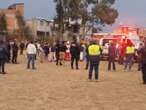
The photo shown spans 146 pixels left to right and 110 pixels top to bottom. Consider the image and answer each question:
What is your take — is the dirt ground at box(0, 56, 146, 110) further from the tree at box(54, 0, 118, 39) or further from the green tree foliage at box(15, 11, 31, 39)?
the green tree foliage at box(15, 11, 31, 39)

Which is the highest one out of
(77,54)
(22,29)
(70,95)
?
(22,29)

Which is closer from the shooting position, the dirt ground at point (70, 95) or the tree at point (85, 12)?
the dirt ground at point (70, 95)

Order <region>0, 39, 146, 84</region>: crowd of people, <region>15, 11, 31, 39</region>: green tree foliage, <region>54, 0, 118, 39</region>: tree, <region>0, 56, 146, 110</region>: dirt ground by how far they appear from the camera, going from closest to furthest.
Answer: <region>0, 56, 146, 110</region>: dirt ground
<region>0, 39, 146, 84</region>: crowd of people
<region>54, 0, 118, 39</region>: tree
<region>15, 11, 31, 39</region>: green tree foliage

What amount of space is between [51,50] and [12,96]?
27937 millimetres

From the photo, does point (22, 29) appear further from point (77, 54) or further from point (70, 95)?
point (70, 95)

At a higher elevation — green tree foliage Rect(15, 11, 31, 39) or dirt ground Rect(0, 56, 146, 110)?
green tree foliage Rect(15, 11, 31, 39)

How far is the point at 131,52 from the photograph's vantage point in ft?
110

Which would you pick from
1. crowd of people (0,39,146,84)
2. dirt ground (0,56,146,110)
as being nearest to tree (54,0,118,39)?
crowd of people (0,39,146,84)

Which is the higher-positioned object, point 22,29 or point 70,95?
point 22,29

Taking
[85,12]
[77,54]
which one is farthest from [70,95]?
[85,12]

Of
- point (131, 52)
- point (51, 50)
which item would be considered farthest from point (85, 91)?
point (51, 50)

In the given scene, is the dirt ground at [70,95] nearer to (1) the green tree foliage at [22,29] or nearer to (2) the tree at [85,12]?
(2) the tree at [85,12]

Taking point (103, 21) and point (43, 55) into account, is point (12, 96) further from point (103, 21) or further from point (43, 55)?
point (103, 21)

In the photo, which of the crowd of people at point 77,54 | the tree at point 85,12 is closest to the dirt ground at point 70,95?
the crowd of people at point 77,54
